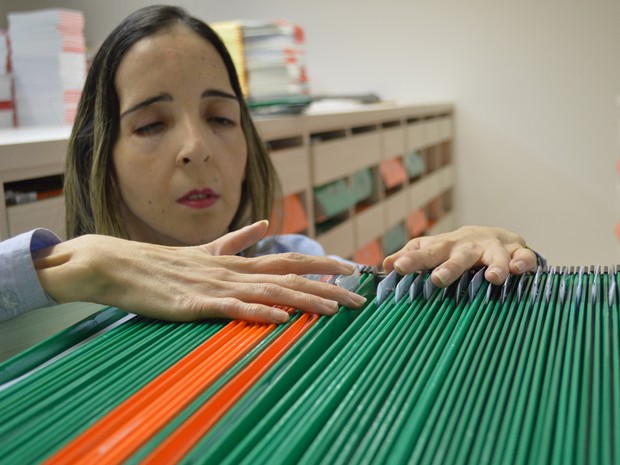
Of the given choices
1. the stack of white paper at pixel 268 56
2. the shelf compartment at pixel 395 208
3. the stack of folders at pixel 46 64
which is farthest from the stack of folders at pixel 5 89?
Result: the shelf compartment at pixel 395 208

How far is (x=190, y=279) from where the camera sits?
719 millimetres

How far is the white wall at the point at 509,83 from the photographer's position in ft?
12.5

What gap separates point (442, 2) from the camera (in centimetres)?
405

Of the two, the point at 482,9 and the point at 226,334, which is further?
the point at 482,9

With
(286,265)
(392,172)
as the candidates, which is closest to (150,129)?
(286,265)

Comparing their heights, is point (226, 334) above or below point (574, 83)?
below

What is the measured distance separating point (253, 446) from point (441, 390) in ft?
0.44

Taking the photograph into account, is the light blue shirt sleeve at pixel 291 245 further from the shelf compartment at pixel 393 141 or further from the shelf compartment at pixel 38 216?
the shelf compartment at pixel 393 141

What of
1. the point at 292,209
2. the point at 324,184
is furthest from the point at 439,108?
the point at 292,209

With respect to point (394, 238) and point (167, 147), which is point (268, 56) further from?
point (167, 147)

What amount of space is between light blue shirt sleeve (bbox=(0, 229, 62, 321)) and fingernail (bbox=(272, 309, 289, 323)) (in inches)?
11.2

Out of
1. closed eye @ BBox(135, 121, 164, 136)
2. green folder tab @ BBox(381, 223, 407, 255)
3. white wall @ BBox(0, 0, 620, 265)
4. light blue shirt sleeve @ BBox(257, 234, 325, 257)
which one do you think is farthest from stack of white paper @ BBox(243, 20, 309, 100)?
closed eye @ BBox(135, 121, 164, 136)

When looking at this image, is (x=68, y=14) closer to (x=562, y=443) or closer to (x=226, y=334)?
(x=226, y=334)

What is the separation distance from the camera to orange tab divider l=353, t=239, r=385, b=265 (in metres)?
2.67
